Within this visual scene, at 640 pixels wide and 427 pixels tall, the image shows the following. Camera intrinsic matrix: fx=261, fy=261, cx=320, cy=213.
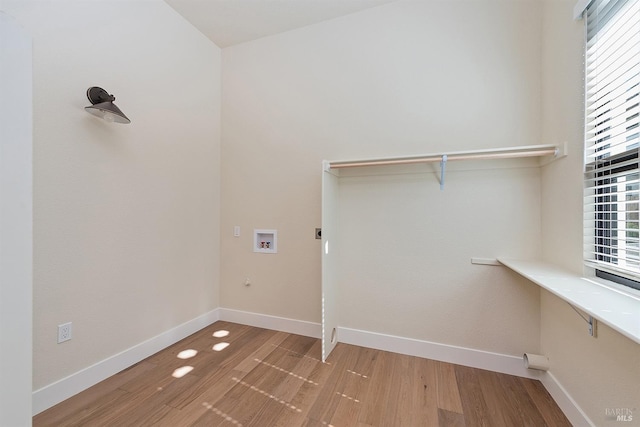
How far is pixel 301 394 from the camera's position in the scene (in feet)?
5.82

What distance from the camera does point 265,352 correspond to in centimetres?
230

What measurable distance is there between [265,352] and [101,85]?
2.47 m

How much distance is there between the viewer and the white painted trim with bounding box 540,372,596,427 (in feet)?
4.64

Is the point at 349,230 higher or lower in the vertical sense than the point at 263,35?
lower

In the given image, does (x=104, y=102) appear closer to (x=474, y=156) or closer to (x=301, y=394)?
(x=301, y=394)

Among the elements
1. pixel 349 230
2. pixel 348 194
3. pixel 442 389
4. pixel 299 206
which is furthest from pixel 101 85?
pixel 442 389

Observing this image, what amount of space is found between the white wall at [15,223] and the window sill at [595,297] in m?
2.46

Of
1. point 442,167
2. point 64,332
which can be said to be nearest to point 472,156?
point 442,167

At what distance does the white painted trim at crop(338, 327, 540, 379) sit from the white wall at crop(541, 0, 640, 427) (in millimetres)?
251

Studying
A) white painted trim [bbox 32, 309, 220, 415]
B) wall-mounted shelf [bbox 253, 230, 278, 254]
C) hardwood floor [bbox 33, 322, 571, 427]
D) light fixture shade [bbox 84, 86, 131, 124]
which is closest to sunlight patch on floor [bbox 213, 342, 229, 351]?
hardwood floor [bbox 33, 322, 571, 427]

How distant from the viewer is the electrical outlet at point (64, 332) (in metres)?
1.70

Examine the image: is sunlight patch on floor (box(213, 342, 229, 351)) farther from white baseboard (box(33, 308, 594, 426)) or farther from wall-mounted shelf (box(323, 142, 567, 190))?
wall-mounted shelf (box(323, 142, 567, 190))

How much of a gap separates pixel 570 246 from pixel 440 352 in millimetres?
1226

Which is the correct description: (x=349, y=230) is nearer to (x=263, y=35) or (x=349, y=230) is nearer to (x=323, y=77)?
(x=323, y=77)
